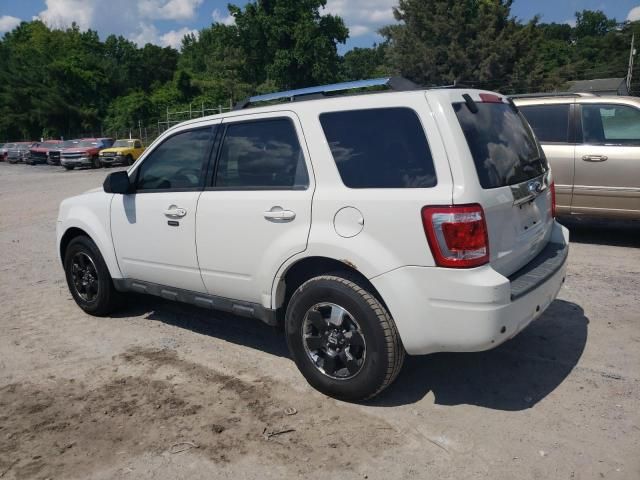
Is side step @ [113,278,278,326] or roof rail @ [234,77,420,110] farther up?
roof rail @ [234,77,420,110]

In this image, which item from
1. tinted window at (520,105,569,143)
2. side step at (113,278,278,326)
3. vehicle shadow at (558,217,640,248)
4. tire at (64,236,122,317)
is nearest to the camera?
side step at (113,278,278,326)

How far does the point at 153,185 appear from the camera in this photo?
464cm

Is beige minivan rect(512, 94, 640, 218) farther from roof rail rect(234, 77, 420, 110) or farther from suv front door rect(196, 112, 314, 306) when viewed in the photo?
suv front door rect(196, 112, 314, 306)

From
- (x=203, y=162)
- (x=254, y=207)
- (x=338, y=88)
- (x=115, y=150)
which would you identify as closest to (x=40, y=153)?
(x=115, y=150)

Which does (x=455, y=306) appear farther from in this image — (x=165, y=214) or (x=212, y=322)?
(x=212, y=322)

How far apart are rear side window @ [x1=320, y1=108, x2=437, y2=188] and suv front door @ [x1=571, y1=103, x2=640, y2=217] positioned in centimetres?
485

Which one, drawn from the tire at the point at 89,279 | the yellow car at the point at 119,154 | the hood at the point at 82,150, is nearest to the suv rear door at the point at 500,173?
the tire at the point at 89,279

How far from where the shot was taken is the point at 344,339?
3479 millimetres

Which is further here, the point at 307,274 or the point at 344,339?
the point at 307,274

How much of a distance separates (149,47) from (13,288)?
83257 millimetres

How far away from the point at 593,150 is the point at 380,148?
16.2ft

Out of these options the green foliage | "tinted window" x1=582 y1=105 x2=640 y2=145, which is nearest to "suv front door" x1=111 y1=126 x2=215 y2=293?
"tinted window" x1=582 y1=105 x2=640 y2=145

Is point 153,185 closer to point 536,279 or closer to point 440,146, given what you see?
point 440,146

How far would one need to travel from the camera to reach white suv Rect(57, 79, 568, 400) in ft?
10.0
